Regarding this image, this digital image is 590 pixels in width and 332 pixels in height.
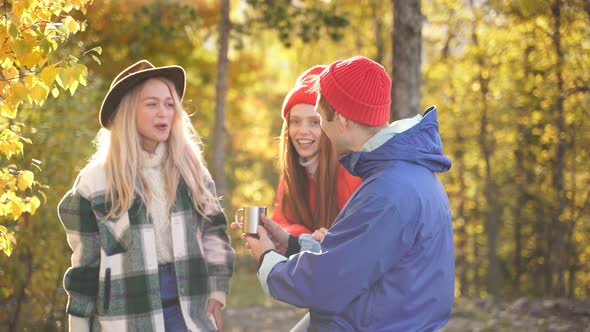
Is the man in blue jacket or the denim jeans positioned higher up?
the man in blue jacket

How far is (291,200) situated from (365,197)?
1.66 meters

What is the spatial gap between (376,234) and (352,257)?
0.40 feet

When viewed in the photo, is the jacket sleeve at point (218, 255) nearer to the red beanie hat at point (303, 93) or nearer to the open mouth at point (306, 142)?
the open mouth at point (306, 142)

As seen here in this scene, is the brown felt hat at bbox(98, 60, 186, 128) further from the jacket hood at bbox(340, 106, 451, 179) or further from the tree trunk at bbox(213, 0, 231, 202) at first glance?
the tree trunk at bbox(213, 0, 231, 202)

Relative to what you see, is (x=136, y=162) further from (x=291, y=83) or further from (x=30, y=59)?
(x=291, y=83)

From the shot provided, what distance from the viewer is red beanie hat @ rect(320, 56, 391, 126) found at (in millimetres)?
3074

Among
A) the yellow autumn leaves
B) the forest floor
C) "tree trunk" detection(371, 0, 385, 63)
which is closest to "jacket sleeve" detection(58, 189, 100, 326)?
the yellow autumn leaves

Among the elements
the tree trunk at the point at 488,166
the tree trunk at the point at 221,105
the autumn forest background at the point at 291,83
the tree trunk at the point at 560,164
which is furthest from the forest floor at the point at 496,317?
the tree trunk at the point at 488,166

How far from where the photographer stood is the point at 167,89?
13.9 feet

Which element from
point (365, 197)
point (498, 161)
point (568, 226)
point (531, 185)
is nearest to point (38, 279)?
point (365, 197)

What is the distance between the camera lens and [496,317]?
9.58 meters

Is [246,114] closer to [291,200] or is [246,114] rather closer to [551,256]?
[551,256]

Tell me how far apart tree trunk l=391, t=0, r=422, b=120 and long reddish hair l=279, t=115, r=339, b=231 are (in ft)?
11.1

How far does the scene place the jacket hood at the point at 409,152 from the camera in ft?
9.87
